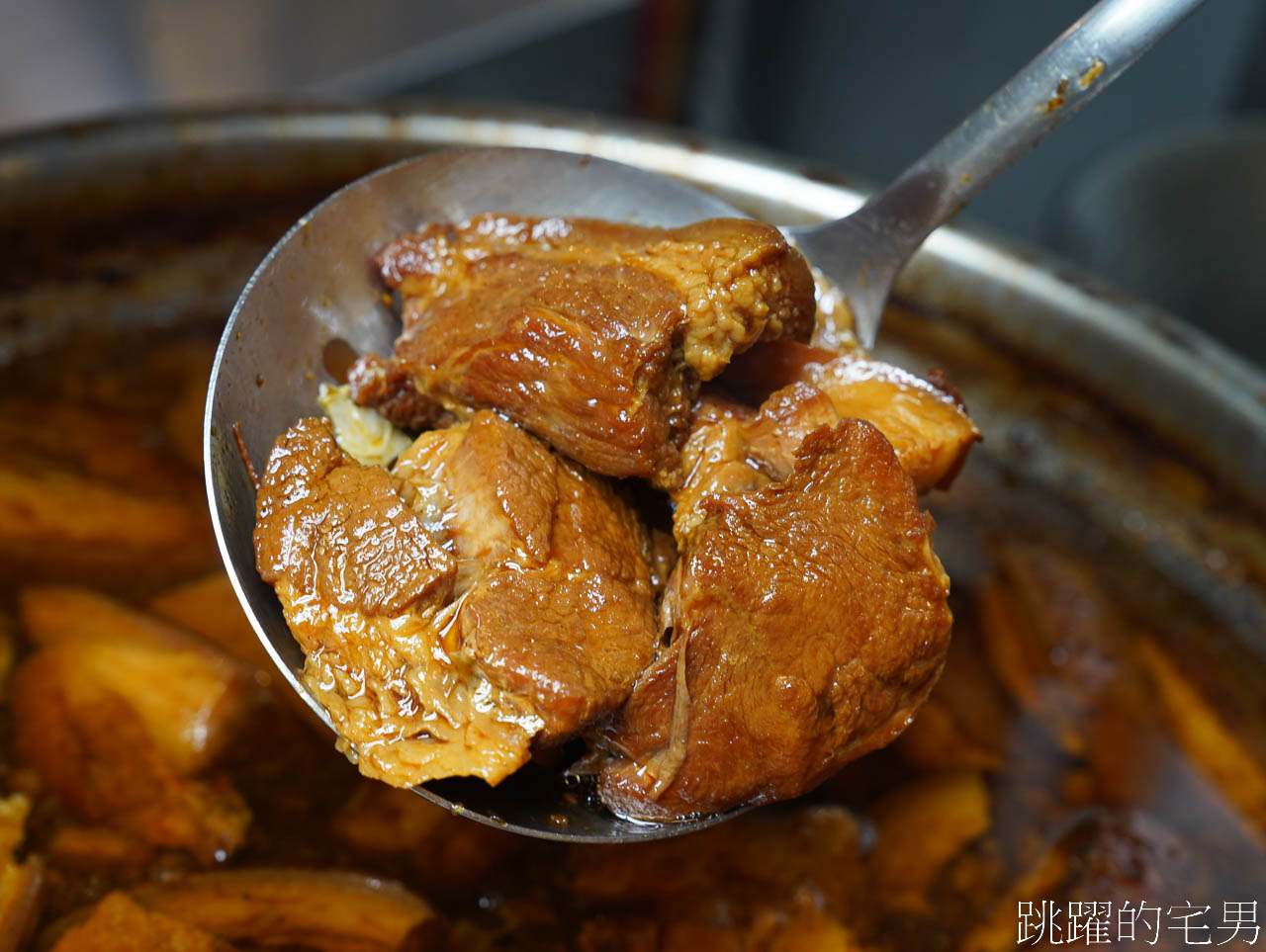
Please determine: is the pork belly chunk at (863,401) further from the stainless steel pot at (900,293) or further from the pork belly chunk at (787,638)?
the stainless steel pot at (900,293)

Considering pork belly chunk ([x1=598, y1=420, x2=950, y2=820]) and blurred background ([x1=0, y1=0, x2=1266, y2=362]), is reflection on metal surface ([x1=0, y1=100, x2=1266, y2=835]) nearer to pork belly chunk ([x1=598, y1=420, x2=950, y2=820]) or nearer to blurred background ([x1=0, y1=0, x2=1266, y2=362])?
blurred background ([x1=0, y1=0, x2=1266, y2=362])

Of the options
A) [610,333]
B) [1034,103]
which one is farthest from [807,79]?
[610,333]

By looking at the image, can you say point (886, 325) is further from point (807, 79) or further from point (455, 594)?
point (807, 79)

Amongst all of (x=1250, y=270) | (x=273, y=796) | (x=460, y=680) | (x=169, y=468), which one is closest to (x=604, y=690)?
(x=460, y=680)

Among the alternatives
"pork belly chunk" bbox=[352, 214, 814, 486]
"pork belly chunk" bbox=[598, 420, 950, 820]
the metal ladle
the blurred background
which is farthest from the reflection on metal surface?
"pork belly chunk" bbox=[598, 420, 950, 820]

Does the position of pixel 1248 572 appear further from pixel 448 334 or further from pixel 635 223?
pixel 448 334

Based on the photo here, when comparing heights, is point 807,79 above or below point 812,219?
below
